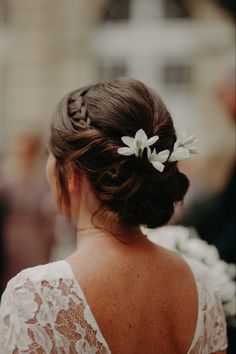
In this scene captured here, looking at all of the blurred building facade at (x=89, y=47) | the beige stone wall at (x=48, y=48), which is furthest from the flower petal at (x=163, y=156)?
the beige stone wall at (x=48, y=48)

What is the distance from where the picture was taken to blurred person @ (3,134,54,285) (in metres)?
5.14

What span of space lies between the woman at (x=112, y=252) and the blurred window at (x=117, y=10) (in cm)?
1150

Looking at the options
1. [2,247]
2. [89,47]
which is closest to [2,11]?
[89,47]

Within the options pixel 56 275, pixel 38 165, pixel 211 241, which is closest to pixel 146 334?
pixel 56 275

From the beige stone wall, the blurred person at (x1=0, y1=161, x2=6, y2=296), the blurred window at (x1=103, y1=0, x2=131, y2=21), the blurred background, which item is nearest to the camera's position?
the blurred person at (x1=0, y1=161, x2=6, y2=296)

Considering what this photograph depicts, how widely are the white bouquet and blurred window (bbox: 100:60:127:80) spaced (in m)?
11.0

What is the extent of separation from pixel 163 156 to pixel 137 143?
11 cm

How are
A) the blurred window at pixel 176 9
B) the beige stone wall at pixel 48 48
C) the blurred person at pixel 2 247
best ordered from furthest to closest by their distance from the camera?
1. the beige stone wall at pixel 48 48
2. the blurred window at pixel 176 9
3. the blurred person at pixel 2 247

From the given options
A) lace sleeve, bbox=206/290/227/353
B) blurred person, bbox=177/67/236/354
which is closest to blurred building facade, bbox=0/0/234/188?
blurred person, bbox=177/67/236/354

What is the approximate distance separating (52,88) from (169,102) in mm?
2358

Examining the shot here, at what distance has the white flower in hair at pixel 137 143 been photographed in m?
1.83

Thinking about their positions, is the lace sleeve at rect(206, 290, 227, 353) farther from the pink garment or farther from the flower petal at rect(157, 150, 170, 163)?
the pink garment

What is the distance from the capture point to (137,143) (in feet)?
6.02

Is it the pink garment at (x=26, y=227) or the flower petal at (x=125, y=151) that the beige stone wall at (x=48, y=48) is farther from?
the flower petal at (x=125, y=151)
